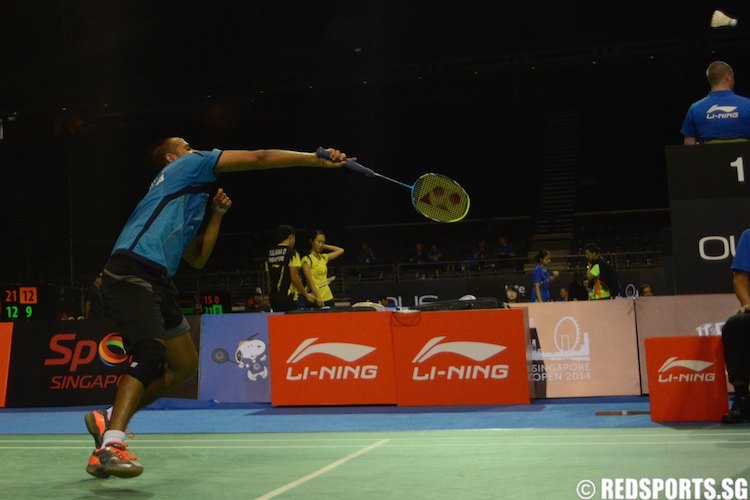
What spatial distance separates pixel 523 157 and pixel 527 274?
29.9 feet

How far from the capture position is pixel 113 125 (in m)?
32.9

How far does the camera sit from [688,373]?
7.04m

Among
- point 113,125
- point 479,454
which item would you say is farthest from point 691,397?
Answer: point 113,125

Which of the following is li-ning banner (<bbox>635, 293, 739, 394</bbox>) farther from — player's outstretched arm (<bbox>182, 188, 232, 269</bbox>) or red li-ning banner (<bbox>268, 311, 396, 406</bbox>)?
player's outstretched arm (<bbox>182, 188, 232, 269</bbox>)

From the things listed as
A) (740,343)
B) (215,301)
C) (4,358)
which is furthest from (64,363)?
(740,343)

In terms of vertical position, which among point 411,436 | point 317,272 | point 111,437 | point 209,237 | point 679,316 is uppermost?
point 317,272

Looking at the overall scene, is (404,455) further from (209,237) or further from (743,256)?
(743,256)

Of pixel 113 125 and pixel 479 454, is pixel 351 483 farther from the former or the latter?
pixel 113 125

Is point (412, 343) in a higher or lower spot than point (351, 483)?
higher

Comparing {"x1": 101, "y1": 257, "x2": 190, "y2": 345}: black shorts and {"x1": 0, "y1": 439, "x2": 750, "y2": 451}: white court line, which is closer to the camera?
{"x1": 101, "y1": 257, "x2": 190, "y2": 345}: black shorts

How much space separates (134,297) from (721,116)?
5.20m

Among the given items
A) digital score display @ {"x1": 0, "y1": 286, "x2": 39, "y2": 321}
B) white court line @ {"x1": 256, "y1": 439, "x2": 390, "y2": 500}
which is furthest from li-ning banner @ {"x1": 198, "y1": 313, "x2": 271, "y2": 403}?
digital score display @ {"x1": 0, "y1": 286, "x2": 39, "y2": 321}

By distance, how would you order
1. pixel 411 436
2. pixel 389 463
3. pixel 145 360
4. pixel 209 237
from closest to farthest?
pixel 145 360 → pixel 389 463 → pixel 209 237 → pixel 411 436

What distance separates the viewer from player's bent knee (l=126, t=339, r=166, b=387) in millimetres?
4797
